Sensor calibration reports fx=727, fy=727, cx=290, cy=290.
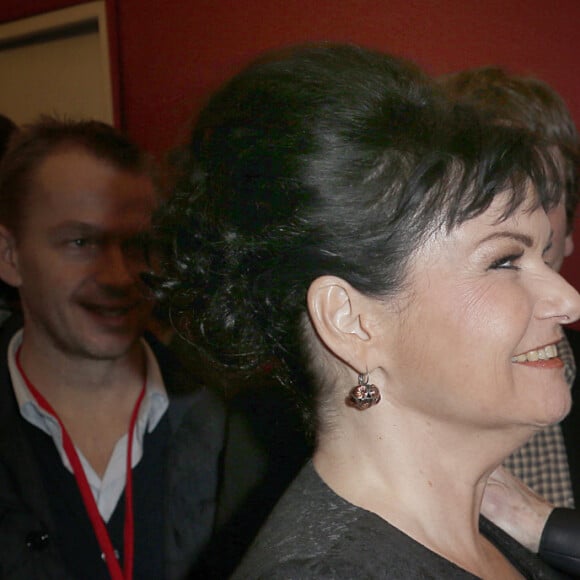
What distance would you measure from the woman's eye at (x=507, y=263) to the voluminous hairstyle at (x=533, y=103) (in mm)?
833

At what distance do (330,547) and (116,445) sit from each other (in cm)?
95

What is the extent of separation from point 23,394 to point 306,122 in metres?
1.03

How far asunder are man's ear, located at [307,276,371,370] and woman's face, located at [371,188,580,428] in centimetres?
3

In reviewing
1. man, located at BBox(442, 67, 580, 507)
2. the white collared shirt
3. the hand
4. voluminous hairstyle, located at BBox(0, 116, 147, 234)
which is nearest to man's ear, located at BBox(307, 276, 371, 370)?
the hand

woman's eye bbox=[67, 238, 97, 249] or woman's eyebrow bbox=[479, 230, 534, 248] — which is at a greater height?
woman's eyebrow bbox=[479, 230, 534, 248]

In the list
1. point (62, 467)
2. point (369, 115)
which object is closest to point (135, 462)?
point (62, 467)

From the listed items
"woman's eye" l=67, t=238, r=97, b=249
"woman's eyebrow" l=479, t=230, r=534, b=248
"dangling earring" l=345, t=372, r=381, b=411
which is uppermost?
"woman's eyebrow" l=479, t=230, r=534, b=248

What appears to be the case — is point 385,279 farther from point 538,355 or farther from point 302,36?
point 302,36

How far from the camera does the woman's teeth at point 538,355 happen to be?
0.85 meters

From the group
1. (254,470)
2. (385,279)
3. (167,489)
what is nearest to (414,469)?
(385,279)

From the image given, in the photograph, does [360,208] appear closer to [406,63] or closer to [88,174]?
[406,63]

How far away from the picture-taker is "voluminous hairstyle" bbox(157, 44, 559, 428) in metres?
0.82

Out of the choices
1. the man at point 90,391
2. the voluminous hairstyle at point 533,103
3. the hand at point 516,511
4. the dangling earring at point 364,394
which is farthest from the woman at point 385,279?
the voluminous hairstyle at point 533,103

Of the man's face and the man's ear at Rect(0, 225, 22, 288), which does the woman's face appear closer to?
the man's face
